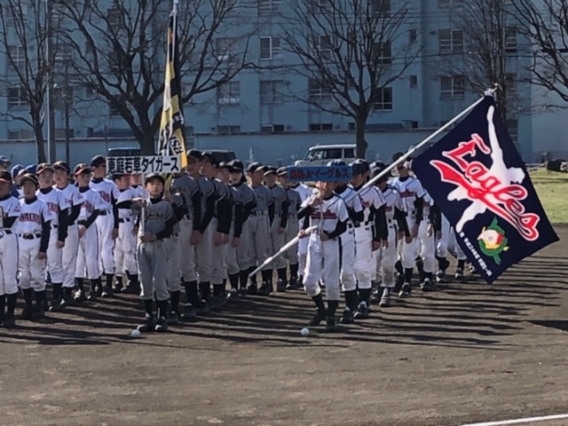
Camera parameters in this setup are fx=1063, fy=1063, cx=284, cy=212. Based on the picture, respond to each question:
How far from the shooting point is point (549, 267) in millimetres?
21625

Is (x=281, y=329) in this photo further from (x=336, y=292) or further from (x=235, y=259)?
(x=235, y=259)

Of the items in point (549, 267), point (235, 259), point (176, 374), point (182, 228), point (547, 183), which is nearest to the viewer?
point (176, 374)

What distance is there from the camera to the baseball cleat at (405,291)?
1673 cm

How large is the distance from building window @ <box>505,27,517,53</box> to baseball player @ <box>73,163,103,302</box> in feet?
104

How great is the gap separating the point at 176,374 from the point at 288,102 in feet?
184

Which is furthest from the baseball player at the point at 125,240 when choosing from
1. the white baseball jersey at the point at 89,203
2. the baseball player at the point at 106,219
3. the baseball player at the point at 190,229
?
the baseball player at the point at 190,229

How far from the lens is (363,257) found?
14359 millimetres

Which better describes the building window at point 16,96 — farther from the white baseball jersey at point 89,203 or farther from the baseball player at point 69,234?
the baseball player at point 69,234

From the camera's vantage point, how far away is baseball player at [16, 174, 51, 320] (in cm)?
1433

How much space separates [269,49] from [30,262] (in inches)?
2029

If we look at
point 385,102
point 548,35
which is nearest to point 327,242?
point 548,35

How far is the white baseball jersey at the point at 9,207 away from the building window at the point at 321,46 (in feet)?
102

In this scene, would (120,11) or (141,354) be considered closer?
(141,354)

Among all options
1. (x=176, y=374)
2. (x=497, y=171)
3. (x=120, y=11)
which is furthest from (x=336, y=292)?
(x=120, y=11)
